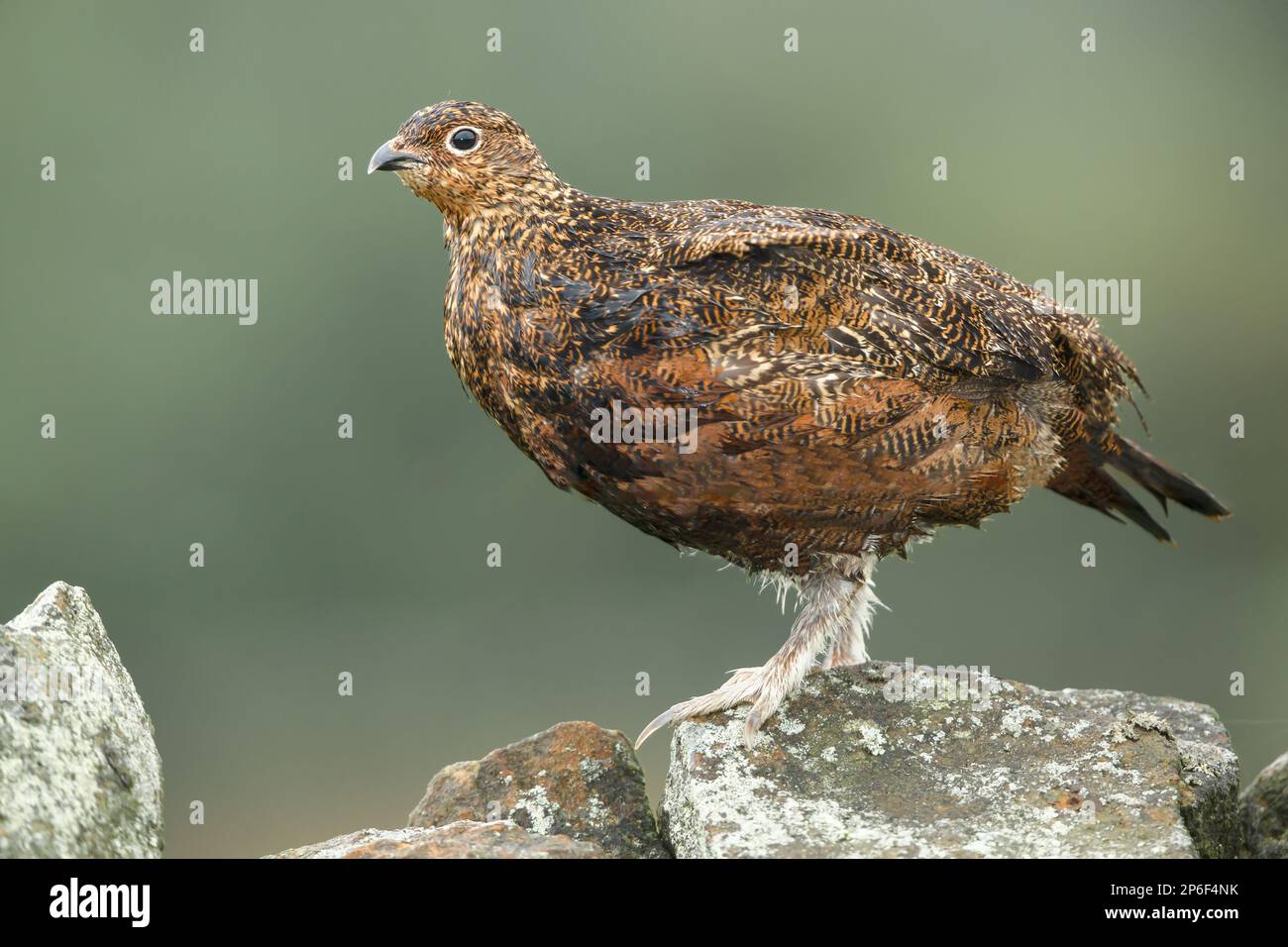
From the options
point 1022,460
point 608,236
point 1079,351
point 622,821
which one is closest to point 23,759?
point 622,821

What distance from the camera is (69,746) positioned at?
327 centimetres

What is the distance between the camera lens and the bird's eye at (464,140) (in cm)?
440

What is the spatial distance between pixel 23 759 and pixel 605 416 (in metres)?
1.83

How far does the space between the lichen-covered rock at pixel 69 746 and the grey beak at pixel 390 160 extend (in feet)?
5.13

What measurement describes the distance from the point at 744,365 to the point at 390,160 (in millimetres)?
1278

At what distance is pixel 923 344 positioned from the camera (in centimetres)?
432

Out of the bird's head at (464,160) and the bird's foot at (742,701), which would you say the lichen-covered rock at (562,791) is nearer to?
the bird's foot at (742,701)

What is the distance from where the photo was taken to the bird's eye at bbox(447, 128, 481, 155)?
4.40 metres
